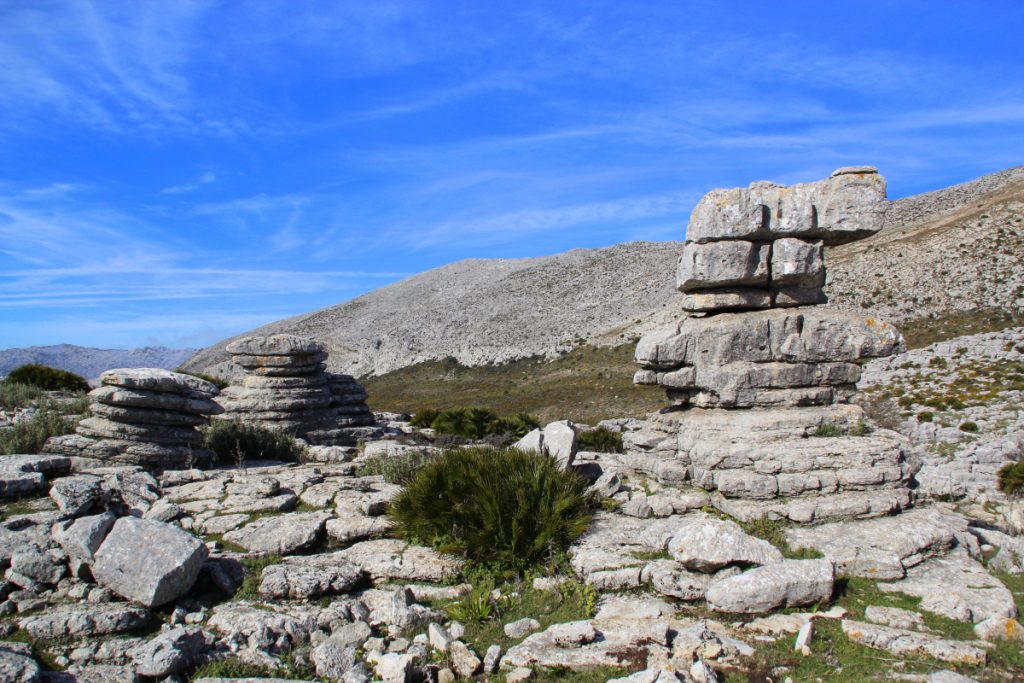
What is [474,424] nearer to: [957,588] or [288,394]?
[288,394]

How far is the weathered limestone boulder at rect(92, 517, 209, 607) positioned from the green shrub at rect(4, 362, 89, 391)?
64.2ft

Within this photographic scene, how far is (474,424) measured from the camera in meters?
22.5

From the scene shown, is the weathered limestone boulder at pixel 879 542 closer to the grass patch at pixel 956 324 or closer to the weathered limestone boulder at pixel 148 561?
the weathered limestone boulder at pixel 148 561

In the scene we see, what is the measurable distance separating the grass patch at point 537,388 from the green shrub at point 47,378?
20.5 meters

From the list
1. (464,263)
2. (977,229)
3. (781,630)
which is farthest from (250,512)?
(464,263)

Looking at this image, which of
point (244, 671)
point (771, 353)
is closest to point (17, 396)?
point (244, 671)

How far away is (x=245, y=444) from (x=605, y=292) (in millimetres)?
67620

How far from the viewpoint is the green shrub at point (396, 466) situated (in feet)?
40.9

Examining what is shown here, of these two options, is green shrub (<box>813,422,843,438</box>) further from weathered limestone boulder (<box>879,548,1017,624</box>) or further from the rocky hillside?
the rocky hillside

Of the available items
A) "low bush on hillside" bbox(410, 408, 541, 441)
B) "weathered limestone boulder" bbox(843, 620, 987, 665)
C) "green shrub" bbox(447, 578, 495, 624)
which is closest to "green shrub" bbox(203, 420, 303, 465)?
"low bush on hillside" bbox(410, 408, 541, 441)

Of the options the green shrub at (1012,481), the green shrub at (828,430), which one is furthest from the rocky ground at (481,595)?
the green shrub at (1012,481)

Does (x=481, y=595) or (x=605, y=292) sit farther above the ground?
(x=605, y=292)

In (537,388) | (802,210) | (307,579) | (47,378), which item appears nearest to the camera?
(307,579)

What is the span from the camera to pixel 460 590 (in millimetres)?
8477
